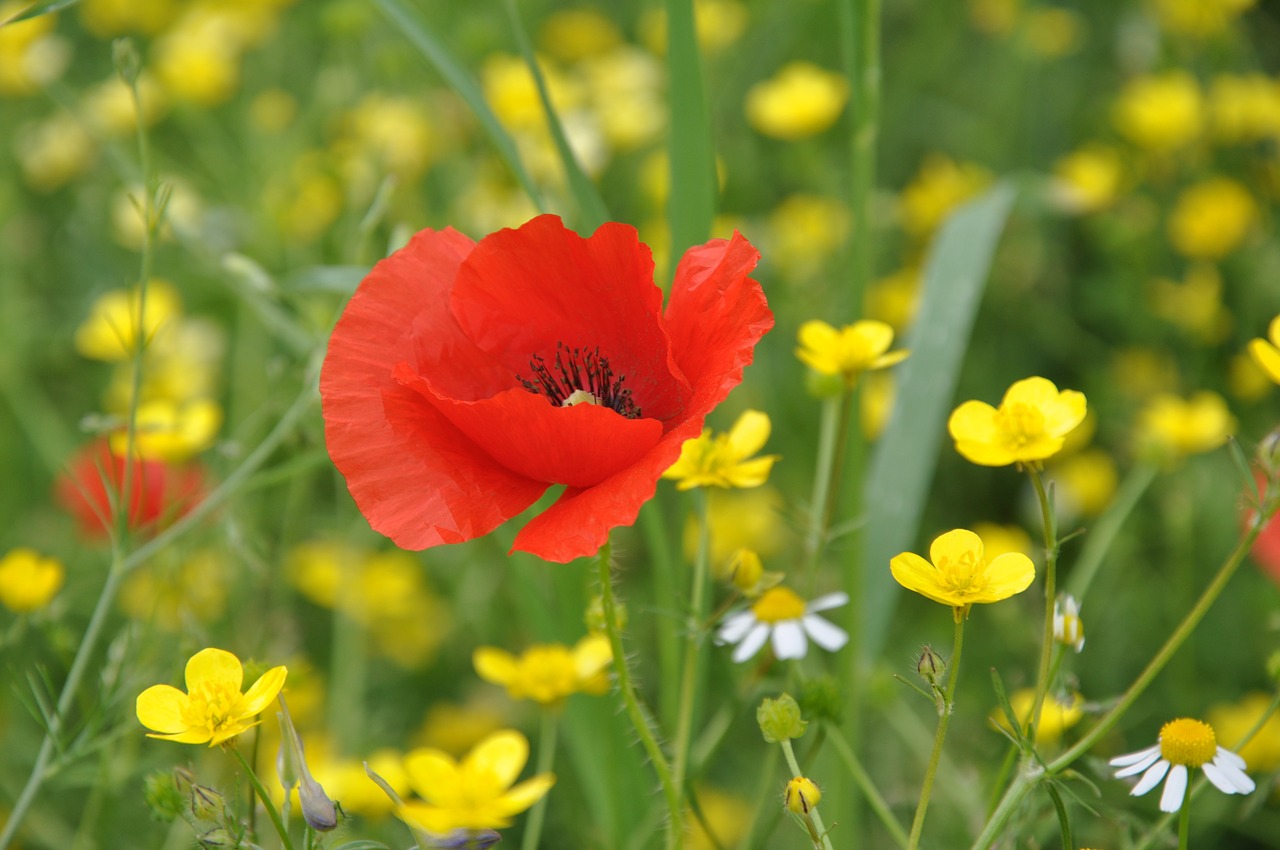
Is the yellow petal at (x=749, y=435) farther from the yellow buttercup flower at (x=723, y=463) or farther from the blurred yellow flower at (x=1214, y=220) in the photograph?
the blurred yellow flower at (x=1214, y=220)

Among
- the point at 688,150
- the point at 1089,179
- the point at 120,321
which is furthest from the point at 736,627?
the point at 1089,179

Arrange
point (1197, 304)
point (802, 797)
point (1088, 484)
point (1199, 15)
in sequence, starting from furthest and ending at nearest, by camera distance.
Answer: point (1199, 15)
point (1197, 304)
point (1088, 484)
point (802, 797)

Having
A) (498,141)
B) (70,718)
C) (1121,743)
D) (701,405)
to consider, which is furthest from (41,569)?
(1121,743)

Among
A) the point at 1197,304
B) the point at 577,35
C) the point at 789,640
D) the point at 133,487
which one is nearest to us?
the point at 789,640

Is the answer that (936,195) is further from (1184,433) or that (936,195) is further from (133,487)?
(133,487)

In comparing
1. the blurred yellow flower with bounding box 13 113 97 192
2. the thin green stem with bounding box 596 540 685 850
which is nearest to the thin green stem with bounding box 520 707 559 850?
the thin green stem with bounding box 596 540 685 850

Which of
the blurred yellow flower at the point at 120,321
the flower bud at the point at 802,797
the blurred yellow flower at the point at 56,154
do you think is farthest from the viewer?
the blurred yellow flower at the point at 56,154

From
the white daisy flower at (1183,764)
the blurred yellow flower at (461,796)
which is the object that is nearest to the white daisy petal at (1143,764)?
the white daisy flower at (1183,764)

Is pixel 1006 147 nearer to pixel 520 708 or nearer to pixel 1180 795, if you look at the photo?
pixel 520 708
